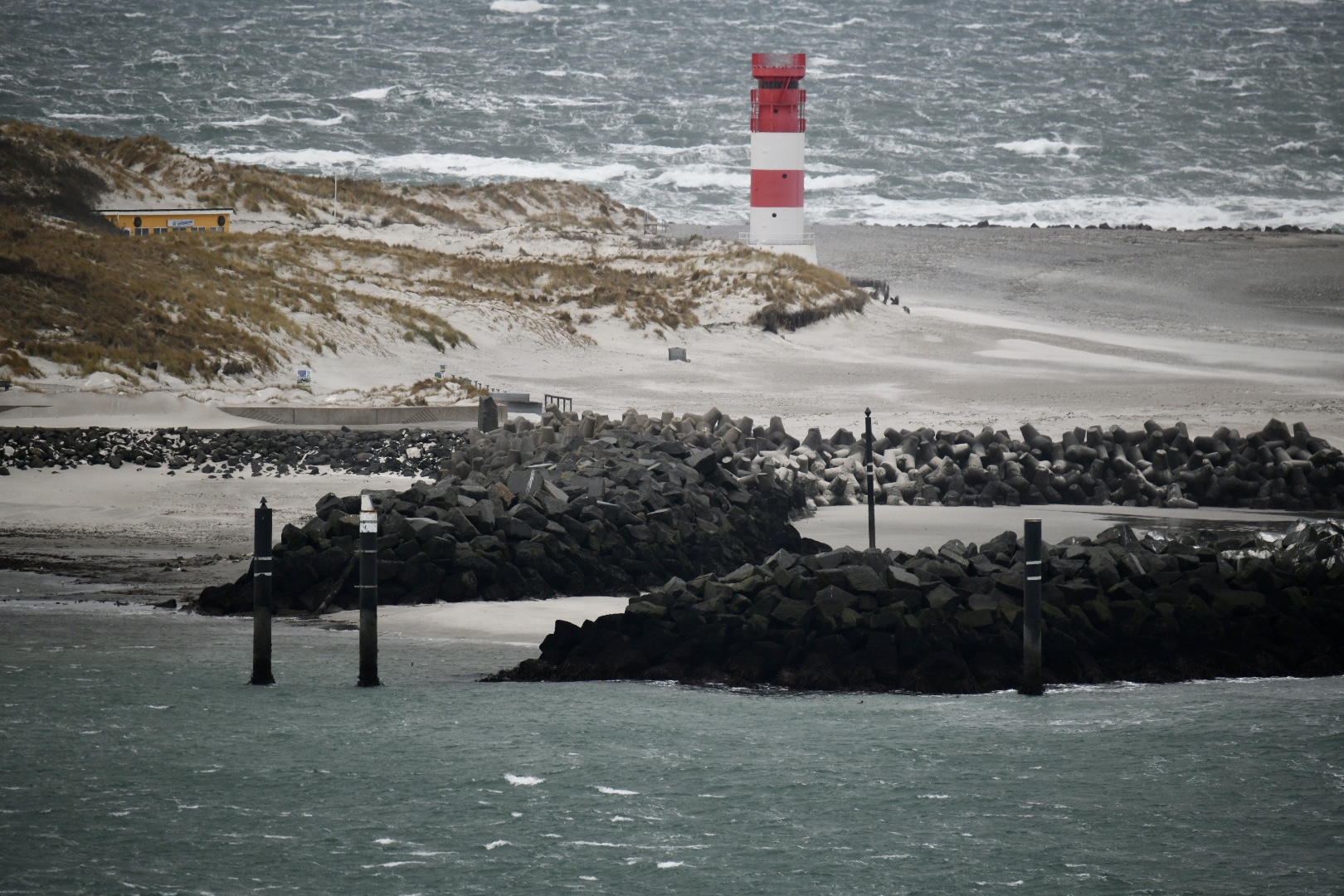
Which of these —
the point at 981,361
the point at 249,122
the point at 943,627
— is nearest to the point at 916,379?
the point at 981,361

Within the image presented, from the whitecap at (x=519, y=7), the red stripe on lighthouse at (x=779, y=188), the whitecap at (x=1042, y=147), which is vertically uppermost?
the whitecap at (x=519, y=7)

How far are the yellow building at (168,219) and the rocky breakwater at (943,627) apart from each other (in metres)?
33.2

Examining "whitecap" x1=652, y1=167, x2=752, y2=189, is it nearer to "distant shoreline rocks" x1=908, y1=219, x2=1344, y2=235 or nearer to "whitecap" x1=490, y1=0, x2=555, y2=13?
"distant shoreline rocks" x1=908, y1=219, x2=1344, y2=235

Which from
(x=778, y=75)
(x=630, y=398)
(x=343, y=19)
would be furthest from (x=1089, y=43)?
(x=630, y=398)

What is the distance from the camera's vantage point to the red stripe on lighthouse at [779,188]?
154 ft

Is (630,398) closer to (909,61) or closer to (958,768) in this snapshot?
(958,768)

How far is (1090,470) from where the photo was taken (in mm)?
18141

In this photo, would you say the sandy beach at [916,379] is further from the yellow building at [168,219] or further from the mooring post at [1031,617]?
the yellow building at [168,219]

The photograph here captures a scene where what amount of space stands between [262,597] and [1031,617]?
163 inches

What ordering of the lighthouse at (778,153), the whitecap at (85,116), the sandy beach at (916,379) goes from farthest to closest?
the whitecap at (85,116)
the lighthouse at (778,153)
the sandy beach at (916,379)

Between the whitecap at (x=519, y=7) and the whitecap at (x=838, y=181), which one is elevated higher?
the whitecap at (x=519, y=7)

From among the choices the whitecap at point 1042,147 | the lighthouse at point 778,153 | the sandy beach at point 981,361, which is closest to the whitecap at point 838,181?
the whitecap at point 1042,147

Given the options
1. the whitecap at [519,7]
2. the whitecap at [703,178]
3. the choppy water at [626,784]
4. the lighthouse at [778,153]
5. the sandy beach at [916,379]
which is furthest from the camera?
the whitecap at [519,7]

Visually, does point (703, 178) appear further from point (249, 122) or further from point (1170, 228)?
point (249, 122)
